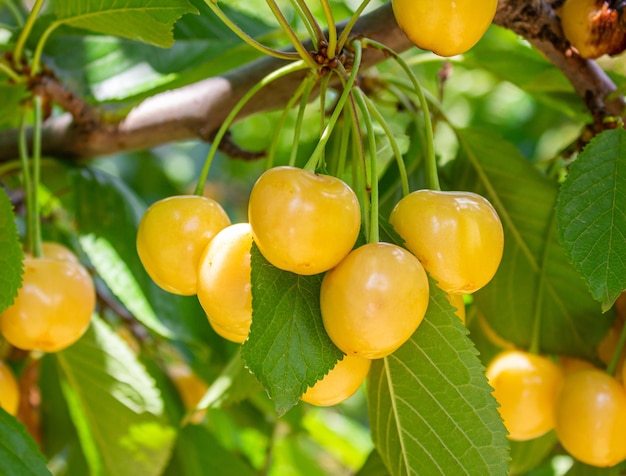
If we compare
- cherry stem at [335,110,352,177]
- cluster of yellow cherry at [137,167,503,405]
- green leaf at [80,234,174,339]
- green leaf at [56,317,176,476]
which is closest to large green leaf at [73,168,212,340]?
green leaf at [80,234,174,339]

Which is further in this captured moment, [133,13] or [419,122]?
[419,122]

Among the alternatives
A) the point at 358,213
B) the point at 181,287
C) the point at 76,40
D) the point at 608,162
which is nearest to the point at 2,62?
the point at 76,40

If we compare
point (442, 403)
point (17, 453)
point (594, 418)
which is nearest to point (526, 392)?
point (594, 418)

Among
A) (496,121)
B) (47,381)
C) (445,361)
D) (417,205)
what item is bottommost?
(47,381)

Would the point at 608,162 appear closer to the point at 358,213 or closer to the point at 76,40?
the point at 358,213

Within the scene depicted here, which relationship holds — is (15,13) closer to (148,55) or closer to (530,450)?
(148,55)

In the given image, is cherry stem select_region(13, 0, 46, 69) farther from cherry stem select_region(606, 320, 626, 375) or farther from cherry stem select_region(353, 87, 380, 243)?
cherry stem select_region(606, 320, 626, 375)
